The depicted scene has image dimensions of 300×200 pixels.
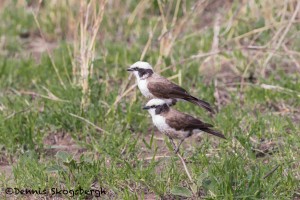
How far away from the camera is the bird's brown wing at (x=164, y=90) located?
6363mm

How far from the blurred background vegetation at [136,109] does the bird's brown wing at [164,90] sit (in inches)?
16.2

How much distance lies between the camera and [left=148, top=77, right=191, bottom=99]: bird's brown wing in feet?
20.9

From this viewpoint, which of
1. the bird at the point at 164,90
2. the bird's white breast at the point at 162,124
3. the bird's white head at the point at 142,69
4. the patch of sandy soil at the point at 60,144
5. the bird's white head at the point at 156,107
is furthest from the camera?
the patch of sandy soil at the point at 60,144

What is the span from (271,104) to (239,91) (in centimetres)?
52

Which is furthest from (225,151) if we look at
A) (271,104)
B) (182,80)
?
(182,80)

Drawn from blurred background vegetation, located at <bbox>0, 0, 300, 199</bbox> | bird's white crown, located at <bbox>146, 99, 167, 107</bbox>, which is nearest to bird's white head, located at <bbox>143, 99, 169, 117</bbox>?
bird's white crown, located at <bbox>146, 99, 167, 107</bbox>

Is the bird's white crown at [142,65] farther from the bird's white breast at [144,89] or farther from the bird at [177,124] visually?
the bird at [177,124]

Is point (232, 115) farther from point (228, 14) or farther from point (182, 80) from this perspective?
point (228, 14)

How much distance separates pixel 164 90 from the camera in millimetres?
6355

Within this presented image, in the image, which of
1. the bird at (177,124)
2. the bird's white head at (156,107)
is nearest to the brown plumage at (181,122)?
the bird at (177,124)

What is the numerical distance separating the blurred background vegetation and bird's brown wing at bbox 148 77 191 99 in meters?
0.41

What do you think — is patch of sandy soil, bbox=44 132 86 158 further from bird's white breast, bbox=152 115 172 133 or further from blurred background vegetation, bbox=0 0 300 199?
bird's white breast, bbox=152 115 172 133

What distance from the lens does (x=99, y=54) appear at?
376 inches

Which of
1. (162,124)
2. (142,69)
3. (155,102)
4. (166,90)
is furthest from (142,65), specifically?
(162,124)
